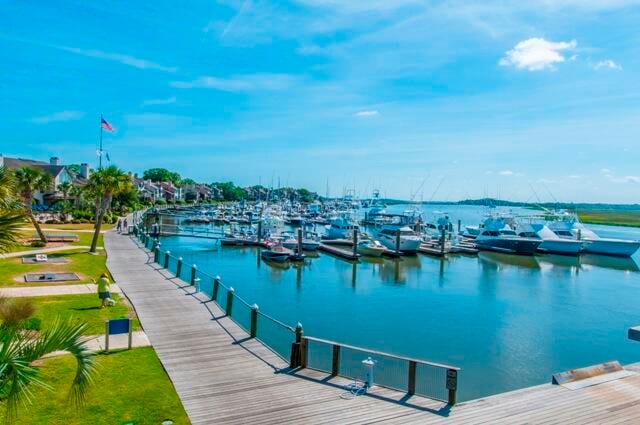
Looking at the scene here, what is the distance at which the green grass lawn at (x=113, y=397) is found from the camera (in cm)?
921

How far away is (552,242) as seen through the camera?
213 ft

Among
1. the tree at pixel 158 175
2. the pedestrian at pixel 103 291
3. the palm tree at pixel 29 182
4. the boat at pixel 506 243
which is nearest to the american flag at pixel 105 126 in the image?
the palm tree at pixel 29 182

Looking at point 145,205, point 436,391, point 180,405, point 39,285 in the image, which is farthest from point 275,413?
point 145,205

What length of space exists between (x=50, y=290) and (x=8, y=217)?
16202mm

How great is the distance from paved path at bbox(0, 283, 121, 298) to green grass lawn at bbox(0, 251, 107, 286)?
1011mm

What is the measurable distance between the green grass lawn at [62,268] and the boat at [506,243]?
53.0 m

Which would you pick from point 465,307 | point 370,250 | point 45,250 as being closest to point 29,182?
point 45,250

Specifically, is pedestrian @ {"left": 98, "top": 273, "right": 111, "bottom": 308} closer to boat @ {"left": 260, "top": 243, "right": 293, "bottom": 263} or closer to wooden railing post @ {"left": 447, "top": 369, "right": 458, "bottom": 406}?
wooden railing post @ {"left": 447, "top": 369, "right": 458, "bottom": 406}

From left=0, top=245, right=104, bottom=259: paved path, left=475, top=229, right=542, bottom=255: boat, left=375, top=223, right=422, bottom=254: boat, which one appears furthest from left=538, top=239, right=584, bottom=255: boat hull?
left=0, top=245, right=104, bottom=259: paved path

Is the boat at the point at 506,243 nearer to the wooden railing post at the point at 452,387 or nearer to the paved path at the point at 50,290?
the paved path at the point at 50,290

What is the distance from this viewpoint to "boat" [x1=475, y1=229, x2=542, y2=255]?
62.5 m

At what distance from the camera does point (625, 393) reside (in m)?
11.3

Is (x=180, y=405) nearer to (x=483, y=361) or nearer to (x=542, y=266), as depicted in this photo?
(x=483, y=361)

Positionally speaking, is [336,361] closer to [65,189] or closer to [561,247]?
[561,247]
